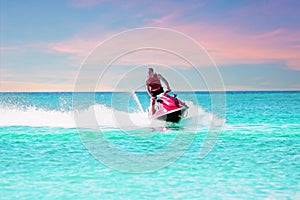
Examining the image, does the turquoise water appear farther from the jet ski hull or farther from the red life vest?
the red life vest

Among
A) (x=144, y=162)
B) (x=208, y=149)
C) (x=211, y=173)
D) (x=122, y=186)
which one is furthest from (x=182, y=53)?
(x=122, y=186)

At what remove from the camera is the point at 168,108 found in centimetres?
1580

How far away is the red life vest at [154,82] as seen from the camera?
1530 centimetres

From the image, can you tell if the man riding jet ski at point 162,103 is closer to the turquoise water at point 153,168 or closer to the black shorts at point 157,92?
the black shorts at point 157,92

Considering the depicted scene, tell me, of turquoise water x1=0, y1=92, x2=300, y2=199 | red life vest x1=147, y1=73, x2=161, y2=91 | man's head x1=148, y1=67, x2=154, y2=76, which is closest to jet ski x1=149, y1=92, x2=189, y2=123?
red life vest x1=147, y1=73, x2=161, y2=91

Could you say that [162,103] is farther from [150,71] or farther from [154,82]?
[150,71]

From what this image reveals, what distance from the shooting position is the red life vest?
1530 cm

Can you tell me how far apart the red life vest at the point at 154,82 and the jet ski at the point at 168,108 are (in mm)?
365

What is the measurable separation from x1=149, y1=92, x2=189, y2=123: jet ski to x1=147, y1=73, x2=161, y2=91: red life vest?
0.36 meters

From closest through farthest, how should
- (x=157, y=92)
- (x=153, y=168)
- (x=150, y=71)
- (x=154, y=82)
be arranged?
(x=153, y=168)
(x=150, y=71)
(x=154, y=82)
(x=157, y=92)

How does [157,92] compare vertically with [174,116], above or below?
above

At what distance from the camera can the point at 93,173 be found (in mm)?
8570

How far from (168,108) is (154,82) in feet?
3.92

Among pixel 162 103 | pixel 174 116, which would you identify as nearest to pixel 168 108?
pixel 162 103
